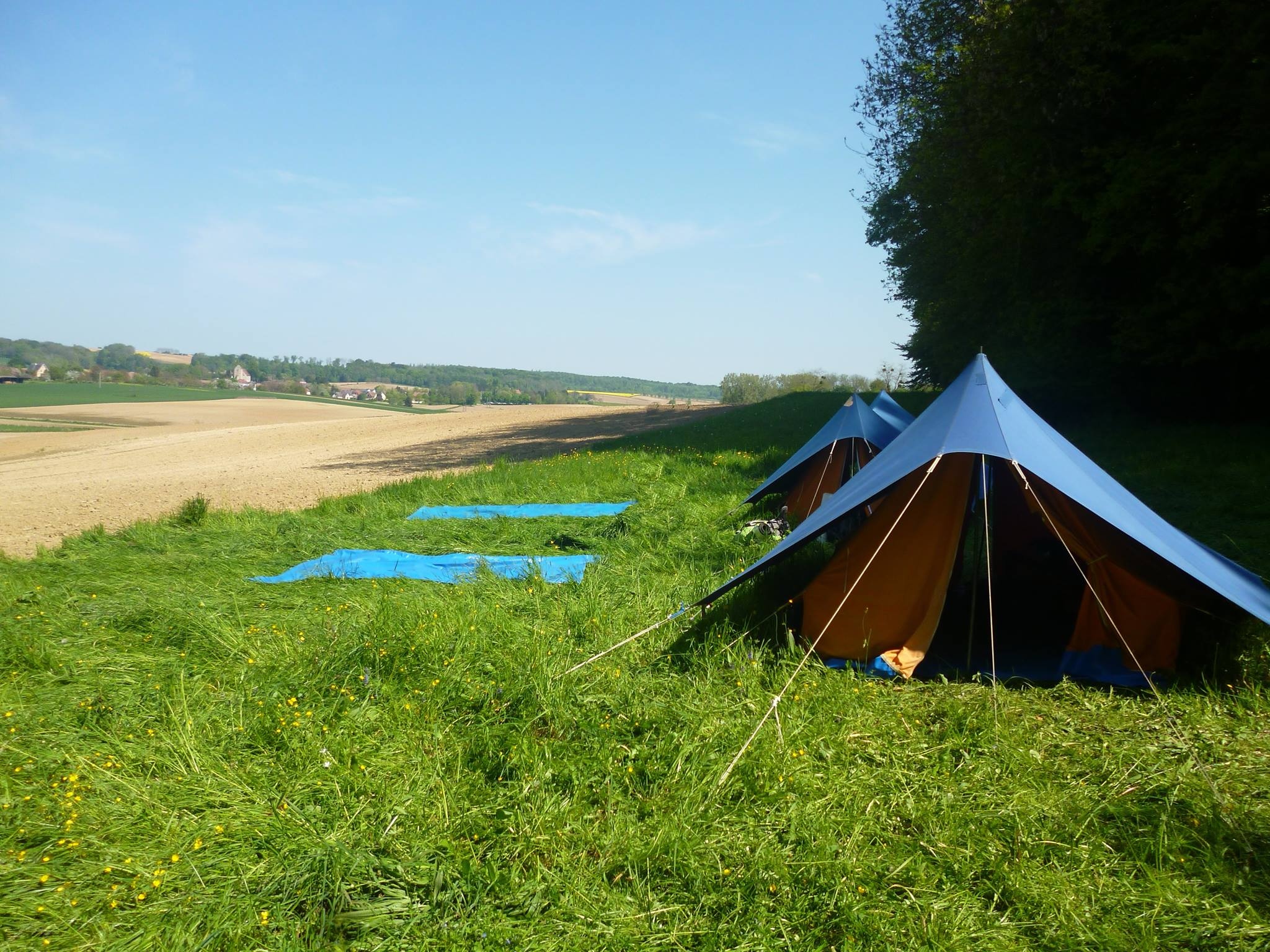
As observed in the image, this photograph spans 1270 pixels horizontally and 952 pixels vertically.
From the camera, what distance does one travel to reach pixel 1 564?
7379 millimetres

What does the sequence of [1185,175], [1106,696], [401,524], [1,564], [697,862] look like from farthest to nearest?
1. [1185,175]
2. [401,524]
3. [1,564]
4. [1106,696]
5. [697,862]

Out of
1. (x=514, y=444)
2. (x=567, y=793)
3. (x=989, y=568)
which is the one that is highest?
(x=989, y=568)

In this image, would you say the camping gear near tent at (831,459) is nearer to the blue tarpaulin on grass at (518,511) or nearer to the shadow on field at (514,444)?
the blue tarpaulin on grass at (518,511)

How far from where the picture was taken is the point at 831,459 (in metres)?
8.80

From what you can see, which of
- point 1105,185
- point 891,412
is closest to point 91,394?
point 891,412

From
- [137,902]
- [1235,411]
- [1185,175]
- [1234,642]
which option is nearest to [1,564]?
[137,902]

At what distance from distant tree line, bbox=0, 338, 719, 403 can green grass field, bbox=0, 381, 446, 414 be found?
26.6ft

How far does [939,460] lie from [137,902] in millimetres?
4391

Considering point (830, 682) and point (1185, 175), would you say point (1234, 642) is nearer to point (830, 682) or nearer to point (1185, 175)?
point (830, 682)

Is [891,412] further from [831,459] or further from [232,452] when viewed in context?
[232,452]

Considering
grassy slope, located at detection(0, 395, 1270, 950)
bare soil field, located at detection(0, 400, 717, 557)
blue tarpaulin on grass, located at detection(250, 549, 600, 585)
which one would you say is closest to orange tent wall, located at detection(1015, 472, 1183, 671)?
grassy slope, located at detection(0, 395, 1270, 950)

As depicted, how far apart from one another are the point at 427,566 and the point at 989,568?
4.59 meters

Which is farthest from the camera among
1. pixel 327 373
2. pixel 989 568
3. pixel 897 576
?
pixel 327 373

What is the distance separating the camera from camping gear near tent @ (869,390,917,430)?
9445mm
